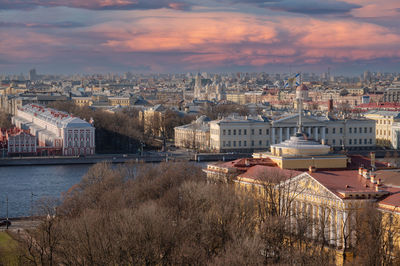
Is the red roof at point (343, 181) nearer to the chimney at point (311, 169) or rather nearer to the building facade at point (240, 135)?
the chimney at point (311, 169)

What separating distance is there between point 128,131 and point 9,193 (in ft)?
81.6

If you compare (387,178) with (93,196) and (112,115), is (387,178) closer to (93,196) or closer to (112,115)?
(93,196)

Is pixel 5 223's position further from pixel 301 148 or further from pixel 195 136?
pixel 195 136

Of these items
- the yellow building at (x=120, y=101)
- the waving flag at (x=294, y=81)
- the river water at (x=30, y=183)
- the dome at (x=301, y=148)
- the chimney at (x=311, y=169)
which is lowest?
the river water at (x=30, y=183)

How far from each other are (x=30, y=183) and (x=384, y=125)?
2847cm

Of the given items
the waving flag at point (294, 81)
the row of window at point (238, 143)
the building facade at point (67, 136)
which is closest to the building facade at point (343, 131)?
the row of window at point (238, 143)

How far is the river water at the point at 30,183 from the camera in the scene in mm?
30814

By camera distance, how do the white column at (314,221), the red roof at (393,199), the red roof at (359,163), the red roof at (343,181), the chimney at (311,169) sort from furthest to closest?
1. the red roof at (359,163)
2. the chimney at (311,169)
3. the red roof at (343,181)
4. the white column at (314,221)
5. the red roof at (393,199)

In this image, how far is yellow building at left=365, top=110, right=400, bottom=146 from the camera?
58125 mm

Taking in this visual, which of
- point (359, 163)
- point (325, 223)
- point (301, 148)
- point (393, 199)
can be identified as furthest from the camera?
point (359, 163)

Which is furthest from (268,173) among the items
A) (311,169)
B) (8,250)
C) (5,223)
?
(5,223)

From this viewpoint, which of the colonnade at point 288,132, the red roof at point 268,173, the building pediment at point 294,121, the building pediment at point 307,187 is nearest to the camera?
the building pediment at point 307,187

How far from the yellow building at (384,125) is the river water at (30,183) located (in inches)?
831

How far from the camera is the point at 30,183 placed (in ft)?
126
